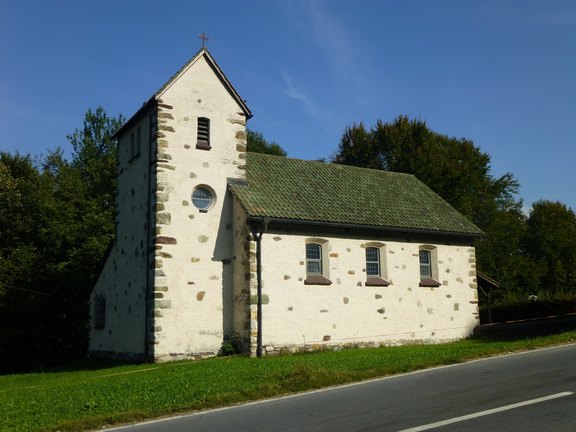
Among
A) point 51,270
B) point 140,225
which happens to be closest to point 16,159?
point 51,270

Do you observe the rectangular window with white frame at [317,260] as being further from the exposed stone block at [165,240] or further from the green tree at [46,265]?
the green tree at [46,265]

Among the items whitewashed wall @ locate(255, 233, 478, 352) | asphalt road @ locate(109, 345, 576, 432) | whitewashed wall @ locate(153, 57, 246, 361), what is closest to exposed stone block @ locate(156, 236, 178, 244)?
whitewashed wall @ locate(153, 57, 246, 361)

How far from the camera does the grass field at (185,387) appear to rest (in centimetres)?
969

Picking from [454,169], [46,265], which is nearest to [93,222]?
[46,265]

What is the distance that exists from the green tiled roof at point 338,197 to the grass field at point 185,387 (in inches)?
270

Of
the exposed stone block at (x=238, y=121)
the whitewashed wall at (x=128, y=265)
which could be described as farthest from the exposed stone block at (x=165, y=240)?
the exposed stone block at (x=238, y=121)

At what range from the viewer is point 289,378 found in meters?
11.9

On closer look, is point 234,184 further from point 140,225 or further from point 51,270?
point 51,270

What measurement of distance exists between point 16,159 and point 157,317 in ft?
71.3

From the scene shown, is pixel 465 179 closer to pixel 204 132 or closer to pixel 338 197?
pixel 338 197

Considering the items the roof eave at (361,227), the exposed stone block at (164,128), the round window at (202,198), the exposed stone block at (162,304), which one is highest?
the exposed stone block at (164,128)

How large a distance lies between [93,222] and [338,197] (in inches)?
581

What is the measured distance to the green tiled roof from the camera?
21281 millimetres

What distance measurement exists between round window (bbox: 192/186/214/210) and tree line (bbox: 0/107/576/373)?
691 cm
